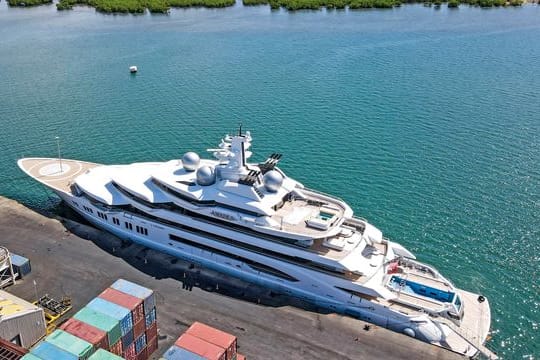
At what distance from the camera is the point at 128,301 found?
95.0ft

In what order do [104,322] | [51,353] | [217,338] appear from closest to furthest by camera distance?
[51,353]
[217,338]
[104,322]

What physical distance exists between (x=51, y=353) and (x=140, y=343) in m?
6.13

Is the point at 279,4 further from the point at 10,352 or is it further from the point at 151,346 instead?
the point at 10,352

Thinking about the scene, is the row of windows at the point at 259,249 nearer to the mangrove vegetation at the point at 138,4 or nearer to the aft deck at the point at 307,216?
the aft deck at the point at 307,216

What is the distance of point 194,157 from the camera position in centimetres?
4156

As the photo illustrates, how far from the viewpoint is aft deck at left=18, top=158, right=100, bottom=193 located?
47781 millimetres

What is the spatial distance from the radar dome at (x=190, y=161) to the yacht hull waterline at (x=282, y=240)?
3.5 inches

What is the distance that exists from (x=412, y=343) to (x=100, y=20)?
135 m

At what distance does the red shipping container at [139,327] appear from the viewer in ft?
94.6

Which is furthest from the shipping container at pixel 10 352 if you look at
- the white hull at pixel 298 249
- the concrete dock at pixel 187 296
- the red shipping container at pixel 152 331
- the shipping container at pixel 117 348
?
the white hull at pixel 298 249

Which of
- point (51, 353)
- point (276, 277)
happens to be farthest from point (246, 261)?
point (51, 353)

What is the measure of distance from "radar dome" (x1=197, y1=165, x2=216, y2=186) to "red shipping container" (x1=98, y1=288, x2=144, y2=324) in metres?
12.8

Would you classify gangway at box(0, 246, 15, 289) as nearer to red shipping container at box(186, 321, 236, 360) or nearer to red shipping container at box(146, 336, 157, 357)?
red shipping container at box(146, 336, 157, 357)

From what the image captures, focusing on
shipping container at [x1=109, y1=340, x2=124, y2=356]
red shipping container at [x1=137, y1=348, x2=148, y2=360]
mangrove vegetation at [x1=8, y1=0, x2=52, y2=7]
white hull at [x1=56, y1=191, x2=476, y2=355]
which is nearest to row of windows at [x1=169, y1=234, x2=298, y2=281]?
white hull at [x1=56, y1=191, x2=476, y2=355]
